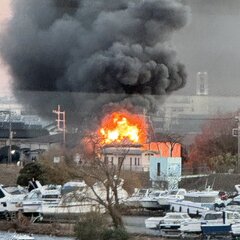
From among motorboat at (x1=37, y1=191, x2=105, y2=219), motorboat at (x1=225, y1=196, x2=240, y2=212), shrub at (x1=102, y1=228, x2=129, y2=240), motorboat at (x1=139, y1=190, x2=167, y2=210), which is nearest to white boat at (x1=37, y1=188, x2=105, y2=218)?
motorboat at (x1=37, y1=191, x2=105, y2=219)

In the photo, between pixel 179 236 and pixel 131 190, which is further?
pixel 131 190

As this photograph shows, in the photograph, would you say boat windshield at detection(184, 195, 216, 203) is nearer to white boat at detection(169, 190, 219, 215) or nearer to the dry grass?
white boat at detection(169, 190, 219, 215)

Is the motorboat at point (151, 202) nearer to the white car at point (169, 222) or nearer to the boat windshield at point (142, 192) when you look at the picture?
the boat windshield at point (142, 192)

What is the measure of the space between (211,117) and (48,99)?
213cm

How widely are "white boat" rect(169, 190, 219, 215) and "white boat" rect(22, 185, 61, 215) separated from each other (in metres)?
0.98

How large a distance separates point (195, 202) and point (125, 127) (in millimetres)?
1945

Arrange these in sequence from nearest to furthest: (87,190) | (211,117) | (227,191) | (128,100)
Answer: (87,190), (227,191), (128,100), (211,117)

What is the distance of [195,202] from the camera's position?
6156mm

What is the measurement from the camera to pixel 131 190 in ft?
19.0

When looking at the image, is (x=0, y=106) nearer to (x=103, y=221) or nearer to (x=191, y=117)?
(x=191, y=117)

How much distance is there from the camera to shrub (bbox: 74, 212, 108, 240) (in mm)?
4011

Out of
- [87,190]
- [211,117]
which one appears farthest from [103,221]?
[211,117]

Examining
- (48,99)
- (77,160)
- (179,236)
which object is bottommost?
(179,236)

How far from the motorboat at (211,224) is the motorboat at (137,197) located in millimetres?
719
